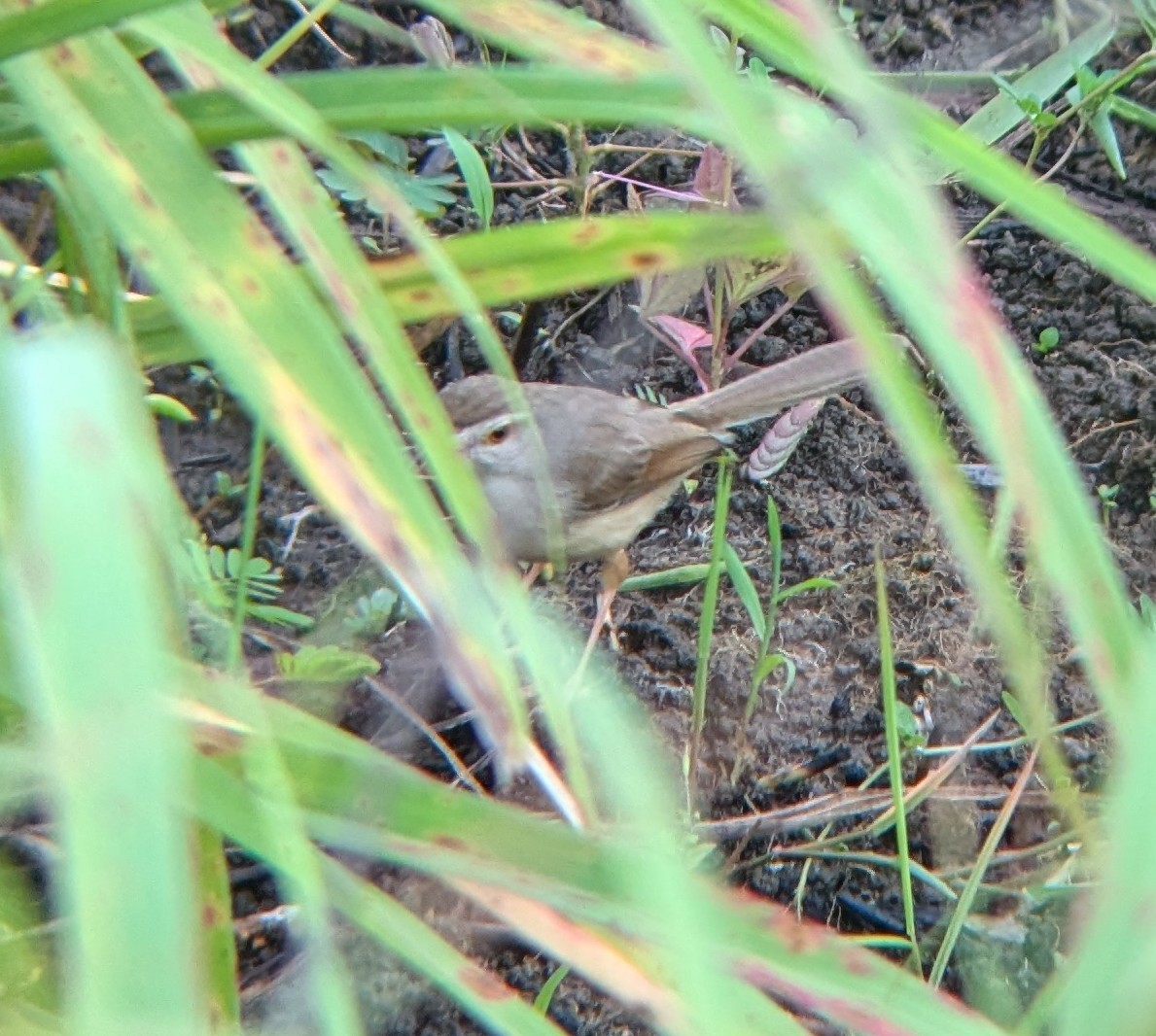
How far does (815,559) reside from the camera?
3.41m

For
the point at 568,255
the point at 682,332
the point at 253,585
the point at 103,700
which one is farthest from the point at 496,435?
the point at 103,700

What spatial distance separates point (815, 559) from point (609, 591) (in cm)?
53

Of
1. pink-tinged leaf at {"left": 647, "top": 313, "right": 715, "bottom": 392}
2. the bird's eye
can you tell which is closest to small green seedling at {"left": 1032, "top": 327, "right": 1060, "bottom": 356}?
pink-tinged leaf at {"left": 647, "top": 313, "right": 715, "bottom": 392}

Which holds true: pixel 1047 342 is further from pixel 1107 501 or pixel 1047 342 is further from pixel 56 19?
pixel 56 19

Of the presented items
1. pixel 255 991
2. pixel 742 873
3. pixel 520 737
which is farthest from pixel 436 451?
pixel 742 873

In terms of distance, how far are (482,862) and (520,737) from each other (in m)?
0.28

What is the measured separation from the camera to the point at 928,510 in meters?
3.53

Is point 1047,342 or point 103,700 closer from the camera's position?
point 103,700

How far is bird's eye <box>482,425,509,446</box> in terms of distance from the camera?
3510 mm

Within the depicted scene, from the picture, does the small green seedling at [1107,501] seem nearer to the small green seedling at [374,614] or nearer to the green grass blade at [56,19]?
the small green seedling at [374,614]

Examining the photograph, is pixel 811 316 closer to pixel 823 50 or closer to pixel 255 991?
pixel 255 991

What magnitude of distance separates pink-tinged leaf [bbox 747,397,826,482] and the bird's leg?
47 centimetres

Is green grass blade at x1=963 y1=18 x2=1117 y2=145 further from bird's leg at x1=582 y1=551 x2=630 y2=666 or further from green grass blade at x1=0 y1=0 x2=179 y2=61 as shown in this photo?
green grass blade at x1=0 y1=0 x2=179 y2=61

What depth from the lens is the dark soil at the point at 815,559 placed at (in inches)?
106
